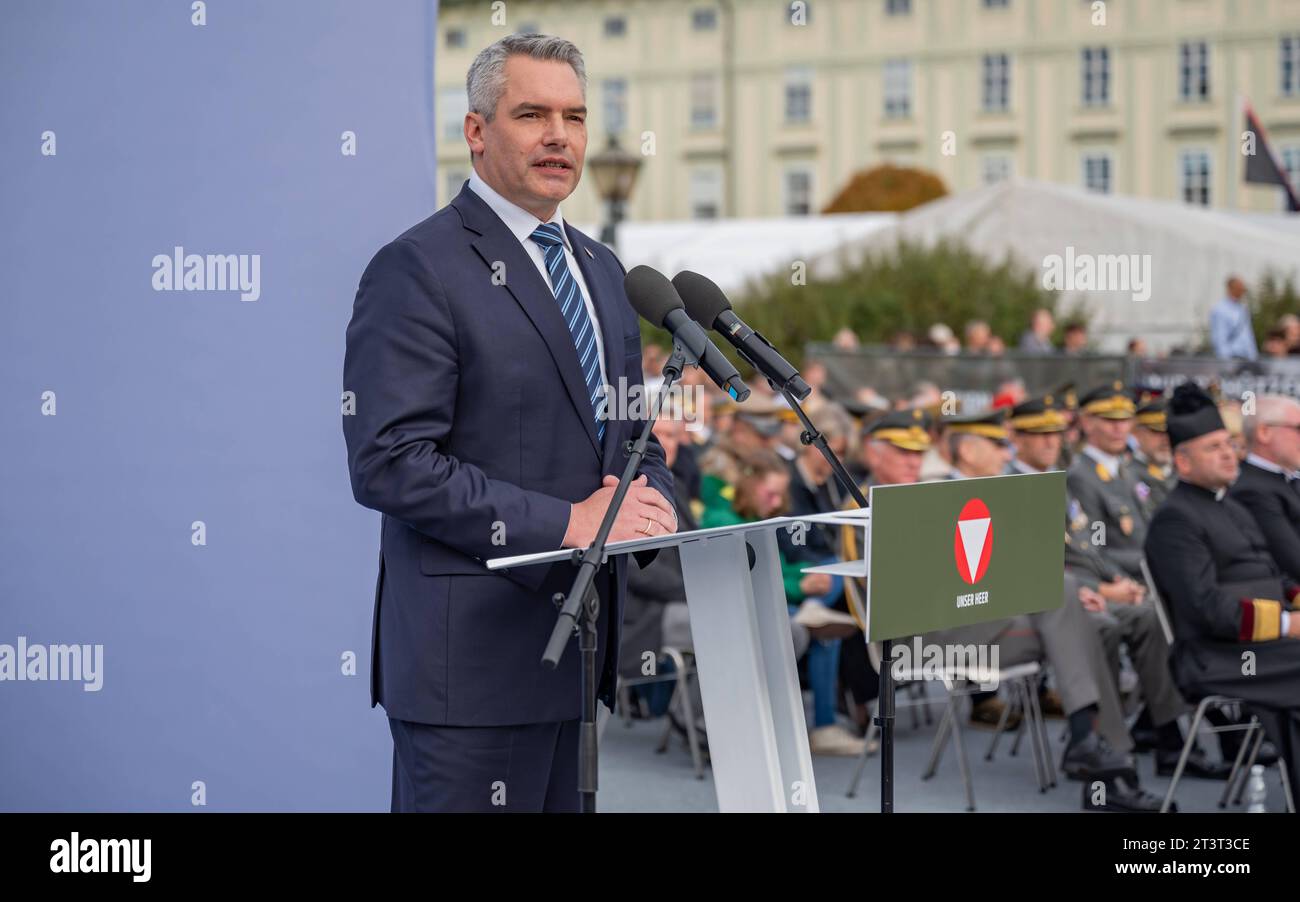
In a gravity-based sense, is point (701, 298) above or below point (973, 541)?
above

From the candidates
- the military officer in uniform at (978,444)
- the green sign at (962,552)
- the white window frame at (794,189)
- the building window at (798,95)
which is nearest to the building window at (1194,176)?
the white window frame at (794,189)

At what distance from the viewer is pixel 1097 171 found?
159 ft

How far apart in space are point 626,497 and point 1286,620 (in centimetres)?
440

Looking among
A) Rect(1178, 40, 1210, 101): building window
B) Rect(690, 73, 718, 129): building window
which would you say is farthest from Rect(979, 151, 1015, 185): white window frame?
Rect(690, 73, 718, 129): building window

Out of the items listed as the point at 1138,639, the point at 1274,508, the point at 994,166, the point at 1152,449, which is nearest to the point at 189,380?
the point at 1274,508

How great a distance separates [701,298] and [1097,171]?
158 ft

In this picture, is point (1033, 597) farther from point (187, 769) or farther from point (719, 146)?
point (719, 146)

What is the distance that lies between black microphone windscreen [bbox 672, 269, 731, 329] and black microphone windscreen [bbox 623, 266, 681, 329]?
0.15 m

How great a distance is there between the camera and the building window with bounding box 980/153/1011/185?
49531 millimetres

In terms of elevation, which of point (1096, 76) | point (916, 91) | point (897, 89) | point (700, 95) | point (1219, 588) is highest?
point (700, 95)

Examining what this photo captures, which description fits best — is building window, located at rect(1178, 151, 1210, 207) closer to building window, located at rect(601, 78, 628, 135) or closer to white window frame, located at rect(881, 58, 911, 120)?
white window frame, located at rect(881, 58, 911, 120)

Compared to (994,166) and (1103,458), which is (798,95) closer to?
(994,166)

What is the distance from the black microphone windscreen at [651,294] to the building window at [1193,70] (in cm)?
4676

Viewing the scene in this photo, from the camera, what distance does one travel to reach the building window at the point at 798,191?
52.9m
